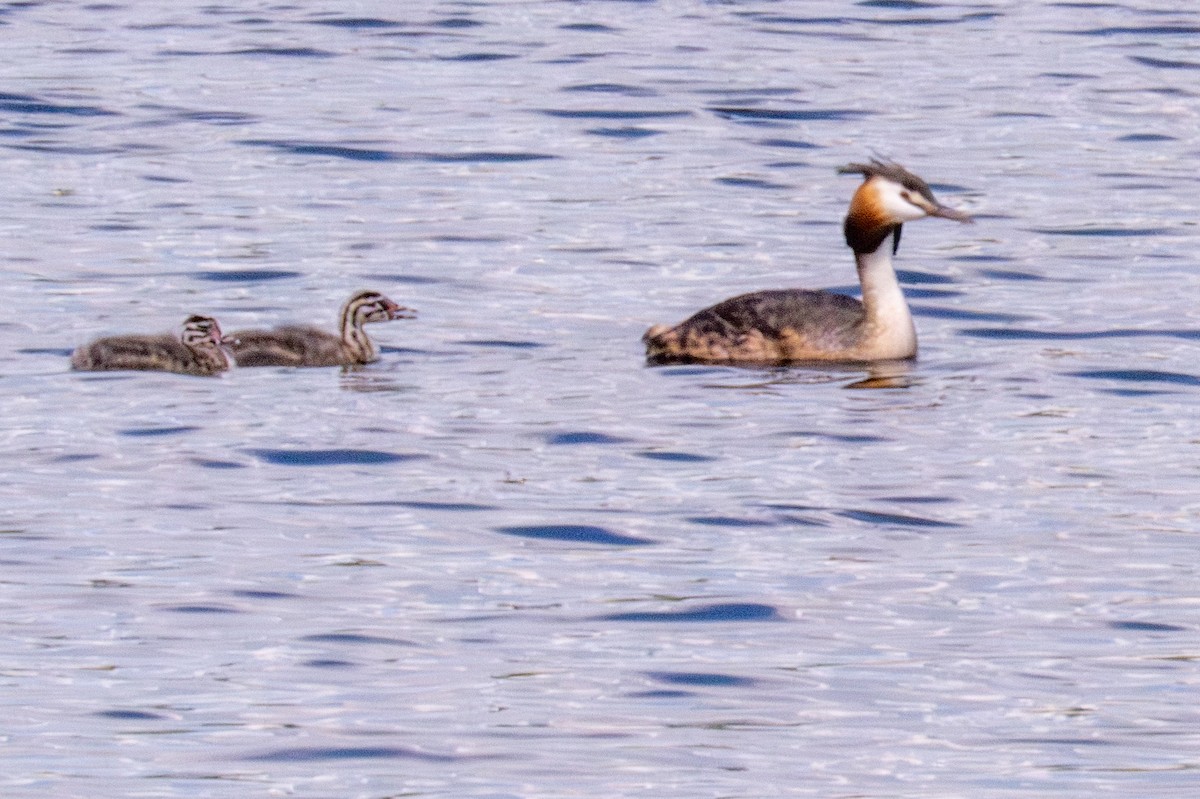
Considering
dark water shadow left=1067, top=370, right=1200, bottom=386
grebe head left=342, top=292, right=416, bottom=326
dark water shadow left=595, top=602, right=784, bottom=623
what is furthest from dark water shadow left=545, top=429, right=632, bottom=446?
dark water shadow left=595, top=602, right=784, bottom=623

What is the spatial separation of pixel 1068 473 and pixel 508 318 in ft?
16.1

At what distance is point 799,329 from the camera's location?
16156 millimetres

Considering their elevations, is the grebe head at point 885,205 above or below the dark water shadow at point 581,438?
above

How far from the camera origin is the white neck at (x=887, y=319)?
53.1 feet

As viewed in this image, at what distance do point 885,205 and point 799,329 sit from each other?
117cm

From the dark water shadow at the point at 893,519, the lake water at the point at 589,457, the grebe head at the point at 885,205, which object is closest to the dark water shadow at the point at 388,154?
the lake water at the point at 589,457

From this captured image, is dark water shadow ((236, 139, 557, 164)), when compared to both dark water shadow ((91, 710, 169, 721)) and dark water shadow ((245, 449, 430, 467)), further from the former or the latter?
dark water shadow ((91, 710, 169, 721))

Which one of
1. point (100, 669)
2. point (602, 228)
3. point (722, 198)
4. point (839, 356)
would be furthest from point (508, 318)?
point (100, 669)

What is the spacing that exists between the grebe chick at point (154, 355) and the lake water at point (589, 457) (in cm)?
20

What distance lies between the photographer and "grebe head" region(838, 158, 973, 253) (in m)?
16.9

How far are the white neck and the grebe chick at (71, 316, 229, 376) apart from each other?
329 centimetres

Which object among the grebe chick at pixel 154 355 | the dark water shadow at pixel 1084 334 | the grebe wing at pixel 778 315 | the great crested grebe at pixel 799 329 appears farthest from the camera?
the dark water shadow at pixel 1084 334

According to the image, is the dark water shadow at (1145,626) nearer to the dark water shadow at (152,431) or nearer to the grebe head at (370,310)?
the dark water shadow at (152,431)

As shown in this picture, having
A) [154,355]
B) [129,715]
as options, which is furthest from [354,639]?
[154,355]
